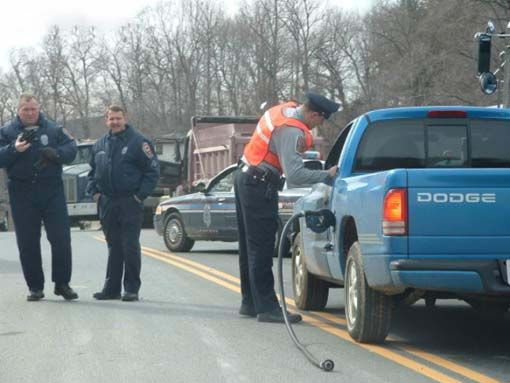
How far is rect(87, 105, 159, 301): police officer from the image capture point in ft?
35.2

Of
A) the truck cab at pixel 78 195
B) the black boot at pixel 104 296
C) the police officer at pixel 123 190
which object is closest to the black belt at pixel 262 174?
the police officer at pixel 123 190

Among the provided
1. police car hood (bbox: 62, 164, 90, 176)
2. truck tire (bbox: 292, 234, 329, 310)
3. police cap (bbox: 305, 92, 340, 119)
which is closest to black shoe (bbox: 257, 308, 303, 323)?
truck tire (bbox: 292, 234, 329, 310)

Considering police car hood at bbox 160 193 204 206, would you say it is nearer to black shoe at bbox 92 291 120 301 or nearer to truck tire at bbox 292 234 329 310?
black shoe at bbox 92 291 120 301

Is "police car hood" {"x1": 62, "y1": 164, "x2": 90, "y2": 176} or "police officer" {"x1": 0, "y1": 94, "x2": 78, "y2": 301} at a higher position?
"police officer" {"x1": 0, "y1": 94, "x2": 78, "y2": 301}

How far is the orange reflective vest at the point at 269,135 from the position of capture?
8.87 m

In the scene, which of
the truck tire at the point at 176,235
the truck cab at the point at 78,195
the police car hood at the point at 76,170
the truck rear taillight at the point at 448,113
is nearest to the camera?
the truck rear taillight at the point at 448,113

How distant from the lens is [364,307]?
7.70 meters

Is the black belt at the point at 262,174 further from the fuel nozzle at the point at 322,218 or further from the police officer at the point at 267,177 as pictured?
the fuel nozzle at the point at 322,218

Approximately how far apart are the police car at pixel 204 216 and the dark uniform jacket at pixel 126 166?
6.07 meters

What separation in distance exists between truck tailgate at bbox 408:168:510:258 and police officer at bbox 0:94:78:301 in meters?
4.70

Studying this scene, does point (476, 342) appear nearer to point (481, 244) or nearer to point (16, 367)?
point (481, 244)

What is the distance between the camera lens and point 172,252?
62.1 ft

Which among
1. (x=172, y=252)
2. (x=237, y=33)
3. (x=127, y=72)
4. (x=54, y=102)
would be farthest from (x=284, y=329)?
(x=54, y=102)

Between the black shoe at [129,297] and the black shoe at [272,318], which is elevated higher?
the black shoe at [272,318]
